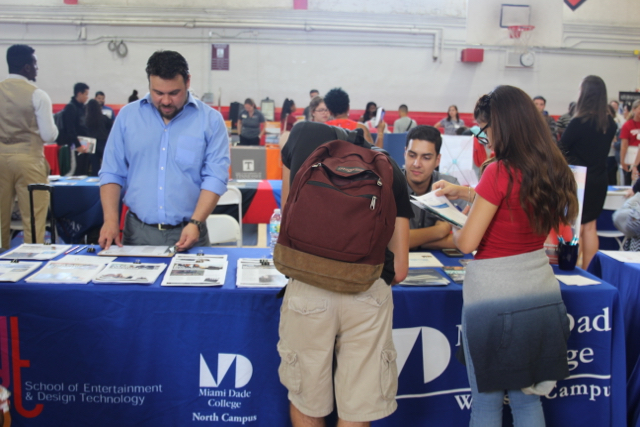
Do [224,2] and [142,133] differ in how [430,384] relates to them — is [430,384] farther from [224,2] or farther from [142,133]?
[224,2]

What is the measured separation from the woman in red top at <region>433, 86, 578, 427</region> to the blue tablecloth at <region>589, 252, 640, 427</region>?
2.15 feet

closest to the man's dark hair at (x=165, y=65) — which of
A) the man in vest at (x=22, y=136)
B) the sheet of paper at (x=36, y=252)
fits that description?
the sheet of paper at (x=36, y=252)

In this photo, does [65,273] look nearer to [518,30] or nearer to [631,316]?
Answer: [631,316]


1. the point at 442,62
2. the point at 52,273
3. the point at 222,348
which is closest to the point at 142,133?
the point at 52,273

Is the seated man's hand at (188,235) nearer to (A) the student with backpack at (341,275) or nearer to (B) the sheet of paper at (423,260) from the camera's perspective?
(A) the student with backpack at (341,275)

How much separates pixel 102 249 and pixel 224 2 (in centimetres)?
913

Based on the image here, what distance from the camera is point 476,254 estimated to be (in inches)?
59.6

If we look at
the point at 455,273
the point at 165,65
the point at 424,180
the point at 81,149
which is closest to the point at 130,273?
the point at 165,65

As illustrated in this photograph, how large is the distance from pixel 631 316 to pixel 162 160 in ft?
6.73

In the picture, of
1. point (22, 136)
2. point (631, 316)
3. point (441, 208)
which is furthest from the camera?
point (22, 136)

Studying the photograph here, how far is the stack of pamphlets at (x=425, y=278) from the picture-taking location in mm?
1795

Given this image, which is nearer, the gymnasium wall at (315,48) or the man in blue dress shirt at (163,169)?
the man in blue dress shirt at (163,169)

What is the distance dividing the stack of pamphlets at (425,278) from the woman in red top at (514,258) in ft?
0.95

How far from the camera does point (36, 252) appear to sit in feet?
6.69
